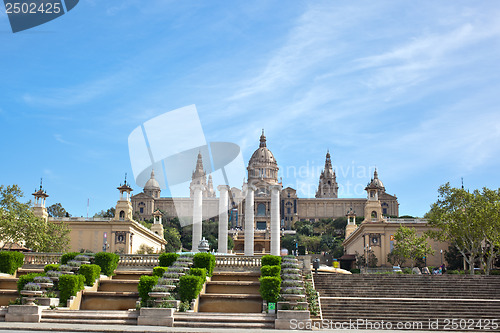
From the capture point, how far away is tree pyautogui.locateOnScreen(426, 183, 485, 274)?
178 feet

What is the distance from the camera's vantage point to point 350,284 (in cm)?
3834

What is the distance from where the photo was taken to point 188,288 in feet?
98.2

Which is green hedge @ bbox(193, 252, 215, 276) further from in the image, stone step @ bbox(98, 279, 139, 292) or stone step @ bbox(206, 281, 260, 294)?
stone step @ bbox(98, 279, 139, 292)

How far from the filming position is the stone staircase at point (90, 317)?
2725cm

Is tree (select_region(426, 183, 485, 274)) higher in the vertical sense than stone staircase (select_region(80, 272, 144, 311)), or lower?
higher

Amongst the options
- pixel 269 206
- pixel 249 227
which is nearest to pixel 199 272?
pixel 249 227

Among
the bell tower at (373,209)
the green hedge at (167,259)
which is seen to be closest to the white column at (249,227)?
the green hedge at (167,259)

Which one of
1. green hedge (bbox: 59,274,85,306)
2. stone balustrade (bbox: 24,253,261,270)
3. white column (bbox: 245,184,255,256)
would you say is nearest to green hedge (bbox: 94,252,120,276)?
stone balustrade (bbox: 24,253,261,270)

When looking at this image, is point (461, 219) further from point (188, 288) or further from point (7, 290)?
point (7, 290)

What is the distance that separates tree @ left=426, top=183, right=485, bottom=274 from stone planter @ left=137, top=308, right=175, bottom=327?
36.0 metres

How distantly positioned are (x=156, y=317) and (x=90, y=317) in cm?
331

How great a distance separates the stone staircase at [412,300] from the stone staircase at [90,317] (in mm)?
10869

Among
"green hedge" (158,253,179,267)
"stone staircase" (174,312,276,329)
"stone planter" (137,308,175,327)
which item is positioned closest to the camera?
"stone staircase" (174,312,276,329)

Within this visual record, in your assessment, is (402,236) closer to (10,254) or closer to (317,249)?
(10,254)
